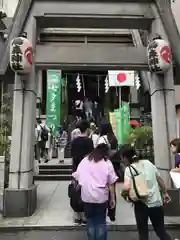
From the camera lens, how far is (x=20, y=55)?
22.3ft

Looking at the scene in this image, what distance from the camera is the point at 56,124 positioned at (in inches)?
775

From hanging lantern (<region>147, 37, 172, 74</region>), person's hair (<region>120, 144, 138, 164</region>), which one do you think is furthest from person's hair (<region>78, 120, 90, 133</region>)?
hanging lantern (<region>147, 37, 172, 74</region>)

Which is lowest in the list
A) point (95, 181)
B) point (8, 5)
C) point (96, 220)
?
point (96, 220)

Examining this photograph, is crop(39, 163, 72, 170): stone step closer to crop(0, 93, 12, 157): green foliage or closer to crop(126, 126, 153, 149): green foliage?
crop(126, 126, 153, 149): green foliage

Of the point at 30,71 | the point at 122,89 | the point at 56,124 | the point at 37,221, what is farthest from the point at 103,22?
the point at 122,89

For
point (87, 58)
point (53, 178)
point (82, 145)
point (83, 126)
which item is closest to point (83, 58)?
point (87, 58)

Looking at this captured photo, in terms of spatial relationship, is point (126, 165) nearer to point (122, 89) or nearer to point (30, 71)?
point (30, 71)

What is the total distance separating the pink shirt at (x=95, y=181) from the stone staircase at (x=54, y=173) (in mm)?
7829

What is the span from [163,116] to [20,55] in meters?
3.63

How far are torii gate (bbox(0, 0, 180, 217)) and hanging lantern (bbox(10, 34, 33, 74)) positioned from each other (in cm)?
52

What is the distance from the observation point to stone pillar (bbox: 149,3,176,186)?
23.6 ft

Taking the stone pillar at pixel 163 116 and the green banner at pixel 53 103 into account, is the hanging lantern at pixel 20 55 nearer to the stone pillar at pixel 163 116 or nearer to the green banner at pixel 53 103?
the stone pillar at pixel 163 116

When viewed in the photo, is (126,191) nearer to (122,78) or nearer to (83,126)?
(83,126)

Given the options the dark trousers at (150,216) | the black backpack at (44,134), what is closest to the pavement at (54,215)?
the dark trousers at (150,216)
